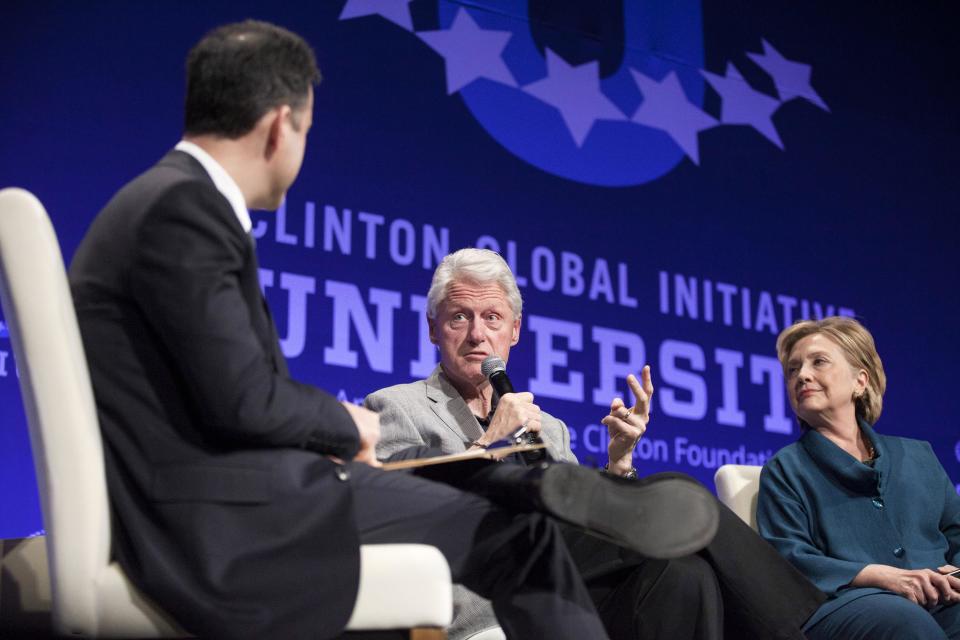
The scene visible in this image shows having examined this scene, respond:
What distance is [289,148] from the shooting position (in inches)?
63.0

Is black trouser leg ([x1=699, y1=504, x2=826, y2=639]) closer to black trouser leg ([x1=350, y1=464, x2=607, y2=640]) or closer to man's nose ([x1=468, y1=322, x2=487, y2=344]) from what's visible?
black trouser leg ([x1=350, y1=464, x2=607, y2=640])

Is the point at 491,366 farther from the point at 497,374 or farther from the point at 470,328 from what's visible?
the point at 470,328

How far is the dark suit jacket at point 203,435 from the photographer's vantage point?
4.51 ft

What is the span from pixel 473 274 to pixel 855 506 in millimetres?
1156

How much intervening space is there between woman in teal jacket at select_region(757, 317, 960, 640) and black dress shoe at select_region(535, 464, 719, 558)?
1.07 m

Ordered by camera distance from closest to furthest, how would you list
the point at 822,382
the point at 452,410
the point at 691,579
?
the point at 691,579
the point at 452,410
the point at 822,382

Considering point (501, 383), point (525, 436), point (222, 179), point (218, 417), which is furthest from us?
point (501, 383)

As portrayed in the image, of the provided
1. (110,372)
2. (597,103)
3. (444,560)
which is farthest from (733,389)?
(110,372)

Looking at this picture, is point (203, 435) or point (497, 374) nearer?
point (203, 435)

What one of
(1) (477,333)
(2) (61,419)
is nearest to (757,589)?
(1) (477,333)

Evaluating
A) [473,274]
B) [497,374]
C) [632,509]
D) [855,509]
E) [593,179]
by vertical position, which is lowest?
[632,509]

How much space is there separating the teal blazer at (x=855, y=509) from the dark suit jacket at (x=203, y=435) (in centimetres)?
152

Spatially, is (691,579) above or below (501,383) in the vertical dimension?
below

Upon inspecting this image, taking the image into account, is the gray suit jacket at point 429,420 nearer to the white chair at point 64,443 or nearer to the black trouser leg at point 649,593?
the black trouser leg at point 649,593
